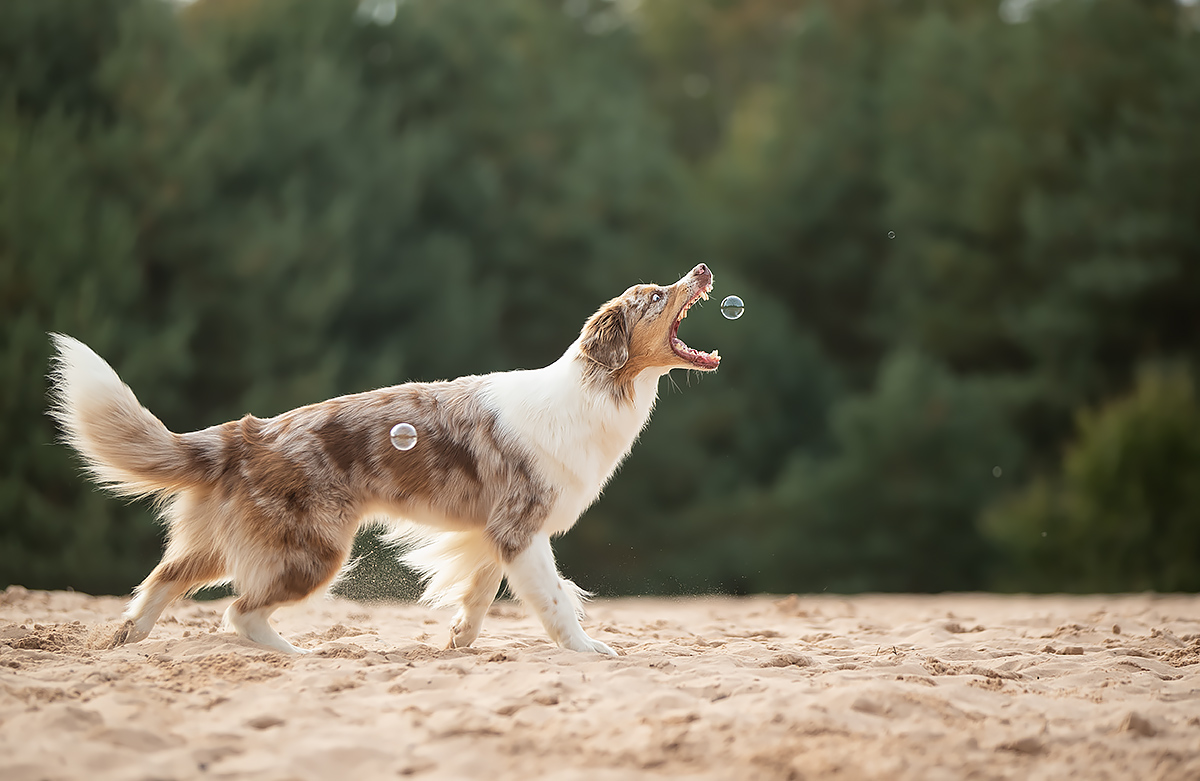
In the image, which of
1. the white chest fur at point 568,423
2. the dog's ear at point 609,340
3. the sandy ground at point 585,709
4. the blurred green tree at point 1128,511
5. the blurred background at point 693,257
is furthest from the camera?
the blurred green tree at point 1128,511

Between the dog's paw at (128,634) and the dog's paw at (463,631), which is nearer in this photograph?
the dog's paw at (128,634)

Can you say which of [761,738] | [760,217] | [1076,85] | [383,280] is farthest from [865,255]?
[761,738]

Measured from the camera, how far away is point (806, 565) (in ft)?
72.0

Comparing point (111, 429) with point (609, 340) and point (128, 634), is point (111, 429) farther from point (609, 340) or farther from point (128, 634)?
point (609, 340)

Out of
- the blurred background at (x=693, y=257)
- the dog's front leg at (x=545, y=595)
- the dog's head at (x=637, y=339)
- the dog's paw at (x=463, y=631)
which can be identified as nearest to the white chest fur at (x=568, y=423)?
the dog's head at (x=637, y=339)

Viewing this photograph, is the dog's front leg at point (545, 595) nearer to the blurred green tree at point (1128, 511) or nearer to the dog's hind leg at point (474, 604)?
the dog's hind leg at point (474, 604)

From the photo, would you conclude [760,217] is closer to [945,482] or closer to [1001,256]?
[1001,256]

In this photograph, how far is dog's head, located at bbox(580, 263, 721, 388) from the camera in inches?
255

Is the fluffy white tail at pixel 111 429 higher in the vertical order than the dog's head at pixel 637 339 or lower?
lower

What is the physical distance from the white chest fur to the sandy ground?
0.90 meters

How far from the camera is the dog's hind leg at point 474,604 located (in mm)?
6500

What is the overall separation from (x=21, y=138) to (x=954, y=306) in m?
18.3

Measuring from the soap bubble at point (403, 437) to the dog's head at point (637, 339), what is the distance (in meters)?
1.09

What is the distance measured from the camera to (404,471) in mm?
6164
